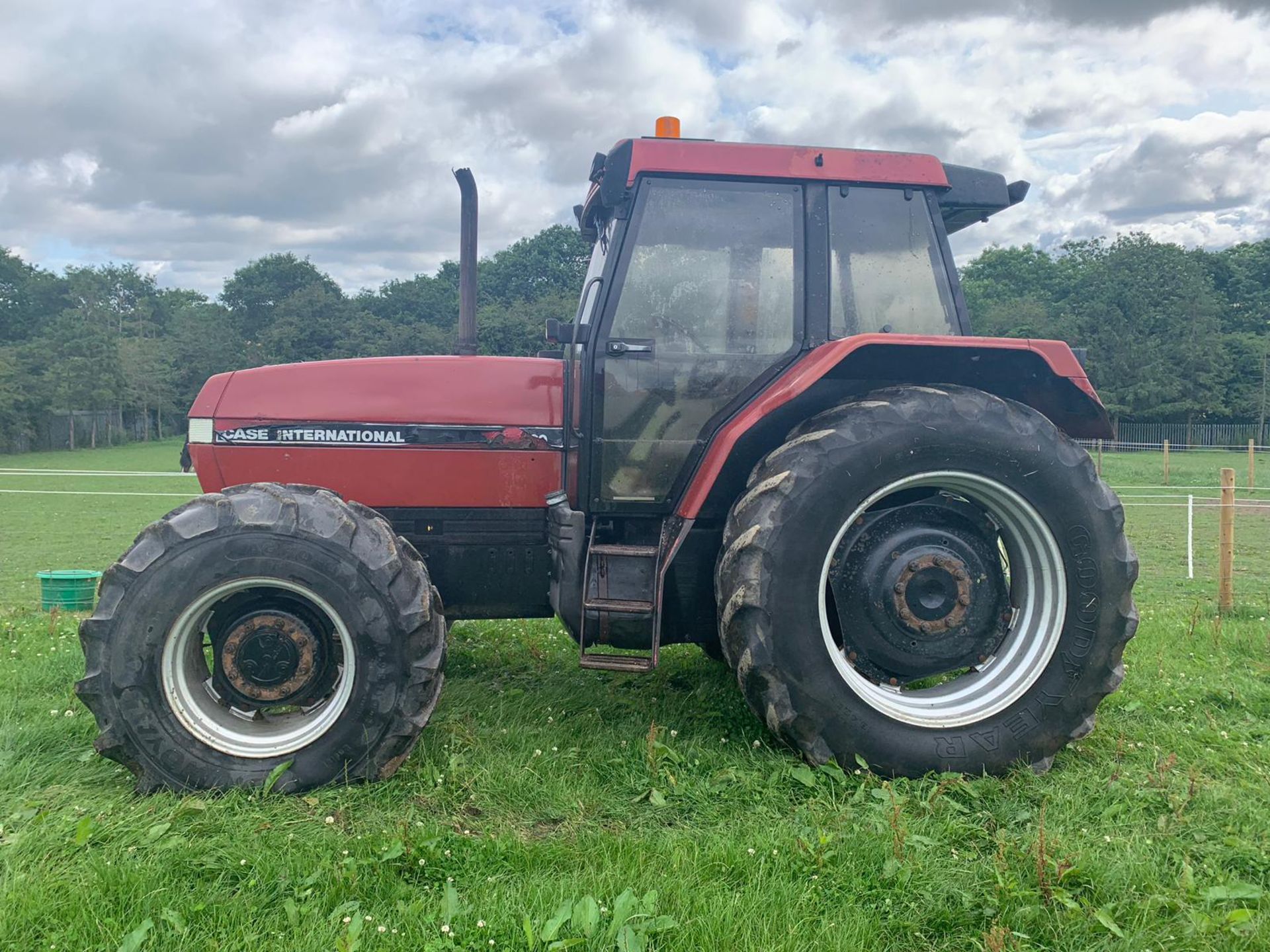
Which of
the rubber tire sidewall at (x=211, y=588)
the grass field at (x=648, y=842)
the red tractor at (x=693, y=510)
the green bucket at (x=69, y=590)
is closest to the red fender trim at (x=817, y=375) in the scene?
the red tractor at (x=693, y=510)

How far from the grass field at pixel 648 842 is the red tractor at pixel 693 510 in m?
0.25

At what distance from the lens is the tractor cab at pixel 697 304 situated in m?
3.30

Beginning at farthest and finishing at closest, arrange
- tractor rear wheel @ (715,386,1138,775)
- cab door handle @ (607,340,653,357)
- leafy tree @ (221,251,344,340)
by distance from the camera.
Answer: leafy tree @ (221,251,344,340) → cab door handle @ (607,340,653,357) → tractor rear wheel @ (715,386,1138,775)

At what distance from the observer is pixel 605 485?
3391 millimetres

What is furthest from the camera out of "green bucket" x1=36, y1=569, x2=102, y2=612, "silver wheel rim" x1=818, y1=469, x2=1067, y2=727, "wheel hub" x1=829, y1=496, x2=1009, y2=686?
"green bucket" x1=36, y1=569, x2=102, y2=612

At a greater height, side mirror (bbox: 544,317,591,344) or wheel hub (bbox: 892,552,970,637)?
side mirror (bbox: 544,317,591,344)

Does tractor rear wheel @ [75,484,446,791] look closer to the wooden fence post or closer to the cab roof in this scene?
the cab roof

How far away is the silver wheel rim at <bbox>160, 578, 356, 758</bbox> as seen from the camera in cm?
288

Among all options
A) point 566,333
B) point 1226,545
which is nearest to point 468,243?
point 566,333

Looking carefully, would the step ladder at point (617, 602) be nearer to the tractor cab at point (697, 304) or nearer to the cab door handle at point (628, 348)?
the tractor cab at point (697, 304)

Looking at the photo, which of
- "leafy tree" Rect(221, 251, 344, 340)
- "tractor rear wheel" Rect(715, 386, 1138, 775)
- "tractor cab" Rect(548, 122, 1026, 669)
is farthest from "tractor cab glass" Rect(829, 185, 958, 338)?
"leafy tree" Rect(221, 251, 344, 340)

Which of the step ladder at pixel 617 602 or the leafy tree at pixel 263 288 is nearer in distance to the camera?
the step ladder at pixel 617 602

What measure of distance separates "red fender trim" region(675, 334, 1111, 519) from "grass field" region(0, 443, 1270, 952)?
1.02 metres

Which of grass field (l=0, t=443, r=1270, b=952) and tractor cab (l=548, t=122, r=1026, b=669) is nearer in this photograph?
grass field (l=0, t=443, r=1270, b=952)
